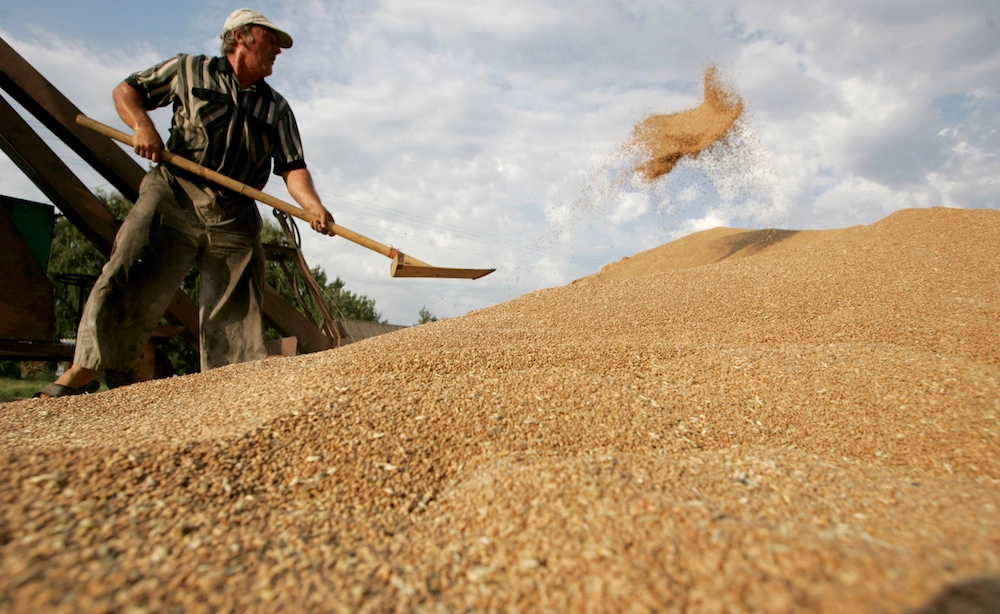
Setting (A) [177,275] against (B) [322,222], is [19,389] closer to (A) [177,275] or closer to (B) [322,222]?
(A) [177,275]

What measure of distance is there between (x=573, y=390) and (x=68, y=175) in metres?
3.27

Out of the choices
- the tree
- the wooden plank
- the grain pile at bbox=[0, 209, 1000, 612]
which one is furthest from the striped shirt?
the tree

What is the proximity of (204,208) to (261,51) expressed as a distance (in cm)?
88

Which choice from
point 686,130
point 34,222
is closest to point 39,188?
point 34,222

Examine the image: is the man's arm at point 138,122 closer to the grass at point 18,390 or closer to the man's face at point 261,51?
the man's face at point 261,51

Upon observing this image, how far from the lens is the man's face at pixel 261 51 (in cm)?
300

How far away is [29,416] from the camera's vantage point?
82.9 inches

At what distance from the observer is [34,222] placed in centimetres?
355

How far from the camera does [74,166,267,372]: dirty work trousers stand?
277 centimetres

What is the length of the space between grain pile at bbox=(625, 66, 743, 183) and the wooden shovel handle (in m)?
4.48

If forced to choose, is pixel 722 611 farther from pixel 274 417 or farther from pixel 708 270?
pixel 708 270

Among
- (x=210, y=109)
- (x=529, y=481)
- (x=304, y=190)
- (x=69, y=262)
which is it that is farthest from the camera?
(x=69, y=262)

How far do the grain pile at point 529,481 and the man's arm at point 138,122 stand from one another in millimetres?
1137

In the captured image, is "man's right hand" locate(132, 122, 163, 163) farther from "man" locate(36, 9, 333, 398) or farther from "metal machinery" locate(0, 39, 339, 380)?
"metal machinery" locate(0, 39, 339, 380)
